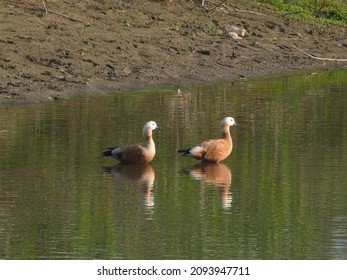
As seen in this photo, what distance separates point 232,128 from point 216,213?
570 cm

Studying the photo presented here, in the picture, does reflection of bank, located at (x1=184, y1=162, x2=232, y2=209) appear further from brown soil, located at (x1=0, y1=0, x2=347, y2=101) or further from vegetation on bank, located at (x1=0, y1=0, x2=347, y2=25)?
vegetation on bank, located at (x1=0, y1=0, x2=347, y2=25)

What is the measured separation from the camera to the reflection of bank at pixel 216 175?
13078 mm

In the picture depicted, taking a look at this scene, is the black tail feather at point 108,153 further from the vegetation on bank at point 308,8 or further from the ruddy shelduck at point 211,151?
the vegetation on bank at point 308,8

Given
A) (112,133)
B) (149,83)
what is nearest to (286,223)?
(112,133)

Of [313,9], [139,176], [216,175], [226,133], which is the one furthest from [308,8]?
[139,176]

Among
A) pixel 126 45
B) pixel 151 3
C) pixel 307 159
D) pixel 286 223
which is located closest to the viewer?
pixel 286 223

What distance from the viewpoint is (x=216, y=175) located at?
14234 mm

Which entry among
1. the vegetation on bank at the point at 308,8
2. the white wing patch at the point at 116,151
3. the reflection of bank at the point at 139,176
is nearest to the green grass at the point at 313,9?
the vegetation on bank at the point at 308,8

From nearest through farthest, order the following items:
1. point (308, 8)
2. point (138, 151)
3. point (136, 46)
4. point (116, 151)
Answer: point (138, 151) < point (116, 151) < point (136, 46) < point (308, 8)

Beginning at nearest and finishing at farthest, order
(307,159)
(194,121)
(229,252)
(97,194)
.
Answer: (229,252), (97,194), (307,159), (194,121)

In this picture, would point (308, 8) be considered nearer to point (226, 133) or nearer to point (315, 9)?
point (315, 9)

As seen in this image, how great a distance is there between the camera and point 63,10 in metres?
24.7

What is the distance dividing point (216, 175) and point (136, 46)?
10.0 m

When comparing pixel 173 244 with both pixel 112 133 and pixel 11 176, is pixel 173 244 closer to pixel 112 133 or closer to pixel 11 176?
pixel 11 176
